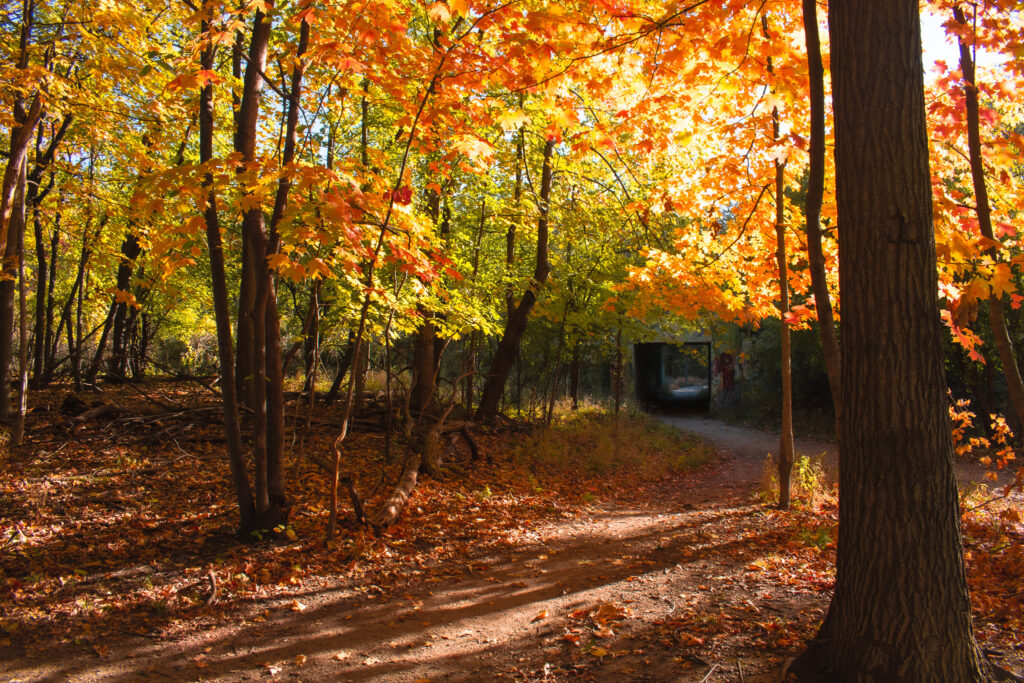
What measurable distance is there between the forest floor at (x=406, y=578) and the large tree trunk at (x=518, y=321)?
3.79m

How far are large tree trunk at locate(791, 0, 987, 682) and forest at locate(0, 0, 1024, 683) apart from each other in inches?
0.5

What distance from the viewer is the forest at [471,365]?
112 inches

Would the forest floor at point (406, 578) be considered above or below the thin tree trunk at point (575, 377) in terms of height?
below

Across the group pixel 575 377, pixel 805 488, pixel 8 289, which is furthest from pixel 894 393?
pixel 575 377

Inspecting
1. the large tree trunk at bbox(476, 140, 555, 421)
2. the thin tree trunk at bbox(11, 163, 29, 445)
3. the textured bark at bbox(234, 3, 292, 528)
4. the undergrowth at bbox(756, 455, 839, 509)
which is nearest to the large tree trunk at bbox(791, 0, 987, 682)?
the textured bark at bbox(234, 3, 292, 528)

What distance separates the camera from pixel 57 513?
565 cm

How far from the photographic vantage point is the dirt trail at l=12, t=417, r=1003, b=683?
351 centimetres

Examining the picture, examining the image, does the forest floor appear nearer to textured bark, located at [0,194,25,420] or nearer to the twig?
the twig

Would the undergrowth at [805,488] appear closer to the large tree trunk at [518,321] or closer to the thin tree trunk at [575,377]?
the large tree trunk at [518,321]

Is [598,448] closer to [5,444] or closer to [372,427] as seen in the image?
[372,427]

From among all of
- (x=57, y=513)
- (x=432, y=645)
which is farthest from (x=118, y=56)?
(x=432, y=645)

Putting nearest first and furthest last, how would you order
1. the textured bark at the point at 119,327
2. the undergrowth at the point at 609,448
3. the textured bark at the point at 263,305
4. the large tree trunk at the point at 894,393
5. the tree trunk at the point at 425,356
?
the large tree trunk at the point at 894,393, the textured bark at the point at 263,305, the tree trunk at the point at 425,356, the undergrowth at the point at 609,448, the textured bark at the point at 119,327

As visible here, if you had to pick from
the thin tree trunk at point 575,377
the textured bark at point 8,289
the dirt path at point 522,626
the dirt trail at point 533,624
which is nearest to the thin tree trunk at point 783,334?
the dirt trail at point 533,624

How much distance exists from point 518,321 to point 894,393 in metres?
9.47
